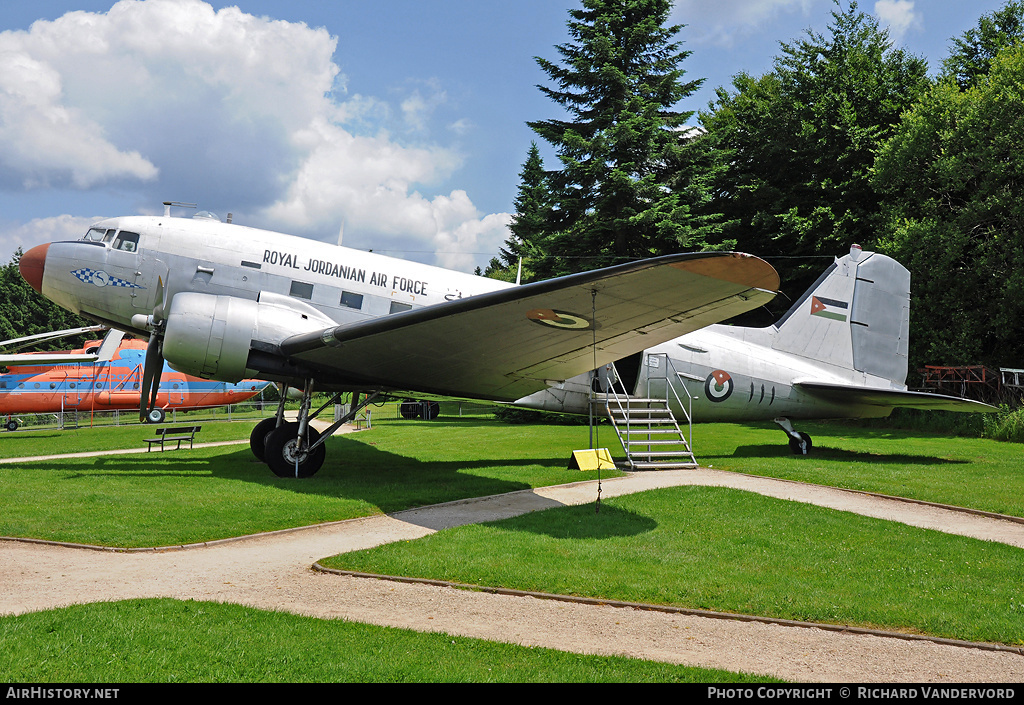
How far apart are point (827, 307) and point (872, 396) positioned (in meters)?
2.66

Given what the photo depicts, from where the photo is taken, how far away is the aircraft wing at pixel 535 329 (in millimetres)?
7168

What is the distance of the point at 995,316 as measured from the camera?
24875 millimetres

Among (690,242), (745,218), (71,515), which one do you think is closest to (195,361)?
(71,515)

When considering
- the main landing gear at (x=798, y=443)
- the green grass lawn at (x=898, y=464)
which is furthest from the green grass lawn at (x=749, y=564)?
the main landing gear at (x=798, y=443)

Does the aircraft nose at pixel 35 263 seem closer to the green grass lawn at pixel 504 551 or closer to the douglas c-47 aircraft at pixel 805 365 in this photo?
the green grass lawn at pixel 504 551

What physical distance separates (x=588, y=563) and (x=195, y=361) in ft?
25.1

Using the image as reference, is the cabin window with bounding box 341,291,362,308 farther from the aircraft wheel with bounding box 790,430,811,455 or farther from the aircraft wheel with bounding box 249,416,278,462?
the aircraft wheel with bounding box 790,430,811,455

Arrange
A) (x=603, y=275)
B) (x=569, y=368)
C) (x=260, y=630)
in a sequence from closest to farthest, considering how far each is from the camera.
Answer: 1. (x=260, y=630)
2. (x=603, y=275)
3. (x=569, y=368)

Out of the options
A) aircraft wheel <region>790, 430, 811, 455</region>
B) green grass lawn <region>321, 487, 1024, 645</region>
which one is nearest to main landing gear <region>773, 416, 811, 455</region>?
aircraft wheel <region>790, 430, 811, 455</region>

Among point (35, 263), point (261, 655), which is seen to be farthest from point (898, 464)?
point (35, 263)

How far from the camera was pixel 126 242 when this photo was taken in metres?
12.1

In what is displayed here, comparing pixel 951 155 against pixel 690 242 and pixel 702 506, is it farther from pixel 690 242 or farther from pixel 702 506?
pixel 702 506

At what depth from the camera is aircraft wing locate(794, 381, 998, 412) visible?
13.5m

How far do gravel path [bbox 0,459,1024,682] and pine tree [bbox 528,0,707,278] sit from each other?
25019 mm
